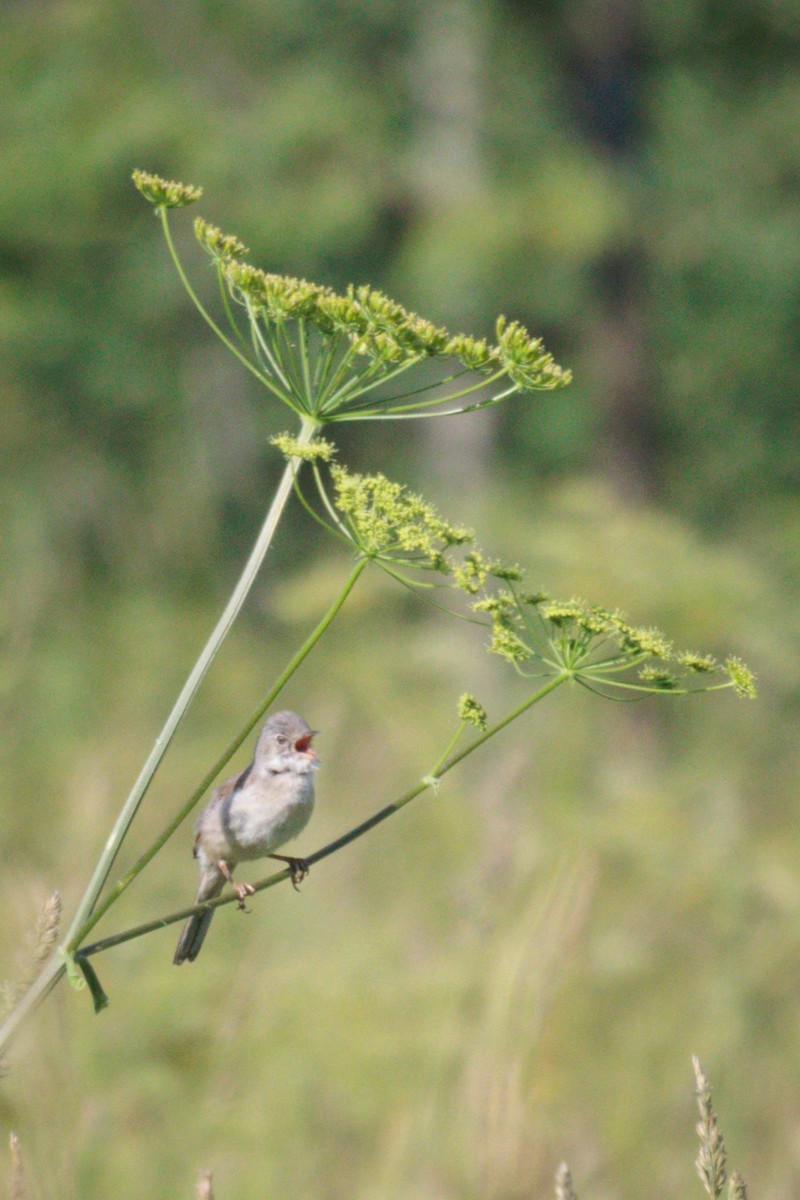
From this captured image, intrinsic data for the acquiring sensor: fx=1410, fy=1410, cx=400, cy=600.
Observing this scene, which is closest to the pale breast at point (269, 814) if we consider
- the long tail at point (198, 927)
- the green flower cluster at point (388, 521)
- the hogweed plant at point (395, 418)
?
the long tail at point (198, 927)

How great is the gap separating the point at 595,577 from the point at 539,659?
3926 mm

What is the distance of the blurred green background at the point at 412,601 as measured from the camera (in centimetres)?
399

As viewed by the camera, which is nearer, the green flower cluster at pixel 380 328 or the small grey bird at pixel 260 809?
the green flower cluster at pixel 380 328

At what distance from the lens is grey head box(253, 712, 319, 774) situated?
10.7ft

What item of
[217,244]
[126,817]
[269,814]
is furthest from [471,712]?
[269,814]

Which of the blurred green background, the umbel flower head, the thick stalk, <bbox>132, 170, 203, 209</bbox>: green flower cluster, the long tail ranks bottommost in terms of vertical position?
the thick stalk

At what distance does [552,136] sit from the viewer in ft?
44.7

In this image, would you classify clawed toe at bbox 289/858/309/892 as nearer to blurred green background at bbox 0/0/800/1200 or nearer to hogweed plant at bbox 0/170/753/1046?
hogweed plant at bbox 0/170/753/1046

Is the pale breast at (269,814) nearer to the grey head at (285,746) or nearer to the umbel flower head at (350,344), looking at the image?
the grey head at (285,746)

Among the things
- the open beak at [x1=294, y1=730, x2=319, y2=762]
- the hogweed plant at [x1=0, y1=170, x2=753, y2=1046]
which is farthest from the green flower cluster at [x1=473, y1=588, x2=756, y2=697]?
the open beak at [x1=294, y1=730, x2=319, y2=762]

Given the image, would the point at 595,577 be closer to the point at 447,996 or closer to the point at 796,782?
the point at 796,782

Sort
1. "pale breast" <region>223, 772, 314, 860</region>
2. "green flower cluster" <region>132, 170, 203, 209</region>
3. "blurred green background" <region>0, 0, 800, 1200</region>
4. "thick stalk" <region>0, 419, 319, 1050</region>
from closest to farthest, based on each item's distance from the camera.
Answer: "thick stalk" <region>0, 419, 319, 1050</region>, "green flower cluster" <region>132, 170, 203, 209</region>, "pale breast" <region>223, 772, 314, 860</region>, "blurred green background" <region>0, 0, 800, 1200</region>

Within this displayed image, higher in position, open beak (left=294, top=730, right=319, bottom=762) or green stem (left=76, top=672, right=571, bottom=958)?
open beak (left=294, top=730, right=319, bottom=762)

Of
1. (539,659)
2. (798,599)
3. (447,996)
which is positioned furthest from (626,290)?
(539,659)
